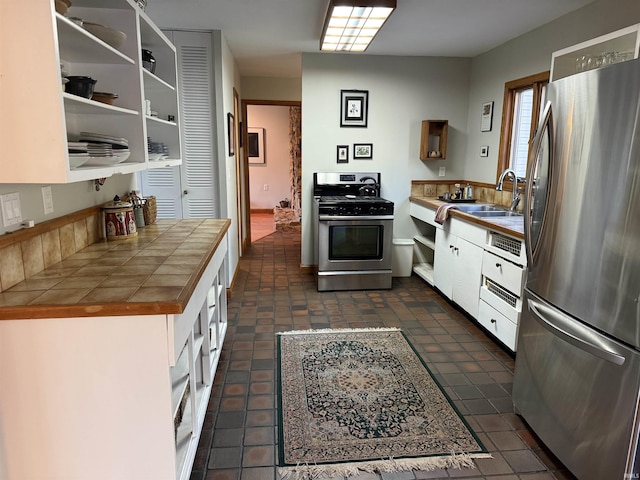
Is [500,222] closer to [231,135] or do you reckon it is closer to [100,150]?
[100,150]

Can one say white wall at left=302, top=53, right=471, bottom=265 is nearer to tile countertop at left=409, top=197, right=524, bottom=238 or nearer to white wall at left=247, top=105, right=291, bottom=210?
tile countertop at left=409, top=197, right=524, bottom=238

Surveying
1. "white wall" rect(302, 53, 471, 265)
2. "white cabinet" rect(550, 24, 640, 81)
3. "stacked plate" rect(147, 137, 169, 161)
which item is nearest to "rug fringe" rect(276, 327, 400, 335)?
"stacked plate" rect(147, 137, 169, 161)

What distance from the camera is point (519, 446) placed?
196 centimetres

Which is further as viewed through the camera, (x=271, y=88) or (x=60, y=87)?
(x=271, y=88)

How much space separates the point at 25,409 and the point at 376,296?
3.06 meters

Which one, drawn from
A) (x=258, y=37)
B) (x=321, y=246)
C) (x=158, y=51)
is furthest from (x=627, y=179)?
(x=258, y=37)

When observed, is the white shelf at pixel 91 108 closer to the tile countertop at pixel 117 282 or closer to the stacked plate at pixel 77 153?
the stacked plate at pixel 77 153

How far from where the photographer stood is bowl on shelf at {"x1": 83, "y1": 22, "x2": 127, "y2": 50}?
1.72 m

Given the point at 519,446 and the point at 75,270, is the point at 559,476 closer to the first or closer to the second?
the point at 519,446

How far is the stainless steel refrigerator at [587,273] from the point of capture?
4.72 feet

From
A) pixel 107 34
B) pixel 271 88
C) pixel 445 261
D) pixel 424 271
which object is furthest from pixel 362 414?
pixel 271 88

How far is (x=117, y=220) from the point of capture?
7.15ft

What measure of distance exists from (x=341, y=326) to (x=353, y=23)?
7.51 ft

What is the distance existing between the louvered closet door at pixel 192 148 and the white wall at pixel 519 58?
2.66 meters
